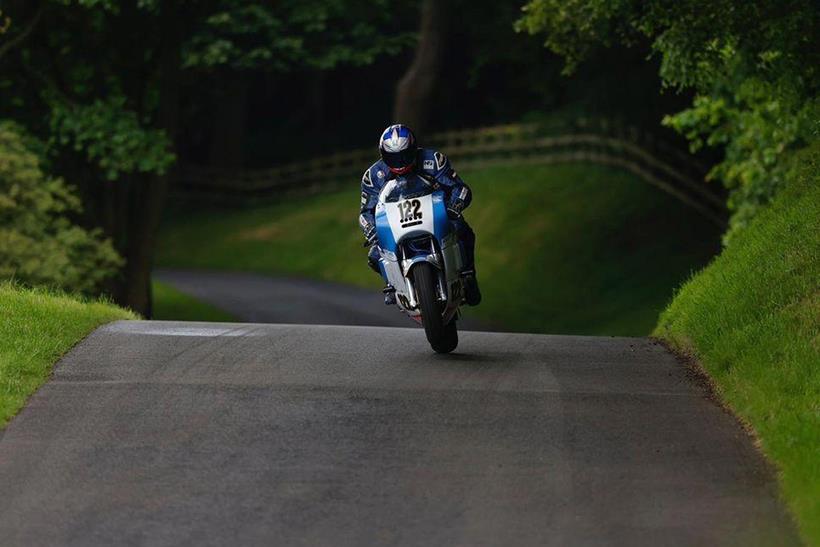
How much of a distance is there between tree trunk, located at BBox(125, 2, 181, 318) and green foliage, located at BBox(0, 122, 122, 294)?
3818mm

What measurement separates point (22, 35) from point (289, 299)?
12080mm

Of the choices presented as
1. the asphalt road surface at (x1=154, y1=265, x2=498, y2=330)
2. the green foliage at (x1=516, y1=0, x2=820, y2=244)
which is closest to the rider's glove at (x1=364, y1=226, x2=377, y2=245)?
the green foliage at (x1=516, y1=0, x2=820, y2=244)

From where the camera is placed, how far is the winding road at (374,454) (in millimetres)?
9328

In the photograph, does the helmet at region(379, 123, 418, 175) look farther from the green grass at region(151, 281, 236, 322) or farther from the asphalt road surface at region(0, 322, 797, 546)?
the green grass at region(151, 281, 236, 322)

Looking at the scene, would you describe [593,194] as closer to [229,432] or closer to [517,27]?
[517,27]

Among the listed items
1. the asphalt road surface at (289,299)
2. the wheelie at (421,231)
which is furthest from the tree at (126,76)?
the wheelie at (421,231)

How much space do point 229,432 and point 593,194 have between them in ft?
108

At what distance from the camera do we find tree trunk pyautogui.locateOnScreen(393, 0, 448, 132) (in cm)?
4406

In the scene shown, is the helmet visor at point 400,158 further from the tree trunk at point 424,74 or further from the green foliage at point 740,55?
the tree trunk at point 424,74

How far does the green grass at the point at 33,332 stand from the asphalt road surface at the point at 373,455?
18 cm

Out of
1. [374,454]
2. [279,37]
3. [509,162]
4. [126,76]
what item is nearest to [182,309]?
[126,76]

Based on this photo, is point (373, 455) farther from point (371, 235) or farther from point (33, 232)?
point (33, 232)

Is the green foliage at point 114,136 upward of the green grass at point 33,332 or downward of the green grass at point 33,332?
downward

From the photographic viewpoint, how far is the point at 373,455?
1079 centimetres
